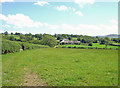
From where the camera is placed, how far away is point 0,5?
7488mm

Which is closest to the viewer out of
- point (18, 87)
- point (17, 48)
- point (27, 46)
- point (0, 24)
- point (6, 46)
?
point (0, 24)

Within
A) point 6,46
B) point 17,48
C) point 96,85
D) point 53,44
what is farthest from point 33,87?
point 53,44

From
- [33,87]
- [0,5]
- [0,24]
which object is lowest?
[33,87]

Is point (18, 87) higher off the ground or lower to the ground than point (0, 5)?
lower

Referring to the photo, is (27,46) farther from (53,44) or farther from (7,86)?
(7,86)

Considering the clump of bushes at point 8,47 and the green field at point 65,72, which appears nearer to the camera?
the green field at point 65,72

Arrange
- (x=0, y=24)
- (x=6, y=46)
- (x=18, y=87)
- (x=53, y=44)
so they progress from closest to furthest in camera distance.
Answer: (x=0, y=24), (x=18, y=87), (x=6, y=46), (x=53, y=44)

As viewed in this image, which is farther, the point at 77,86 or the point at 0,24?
the point at 77,86

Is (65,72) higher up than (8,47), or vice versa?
(8,47)

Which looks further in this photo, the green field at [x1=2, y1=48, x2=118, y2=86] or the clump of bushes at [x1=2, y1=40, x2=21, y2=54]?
the clump of bushes at [x1=2, y1=40, x2=21, y2=54]

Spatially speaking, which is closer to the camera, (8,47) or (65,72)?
(65,72)

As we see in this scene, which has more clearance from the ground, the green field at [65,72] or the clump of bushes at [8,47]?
the clump of bushes at [8,47]

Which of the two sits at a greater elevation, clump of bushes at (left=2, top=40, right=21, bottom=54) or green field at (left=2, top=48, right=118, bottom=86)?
clump of bushes at (left=2, top=40, right=21, bottom=54)

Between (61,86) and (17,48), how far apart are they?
122 ft
